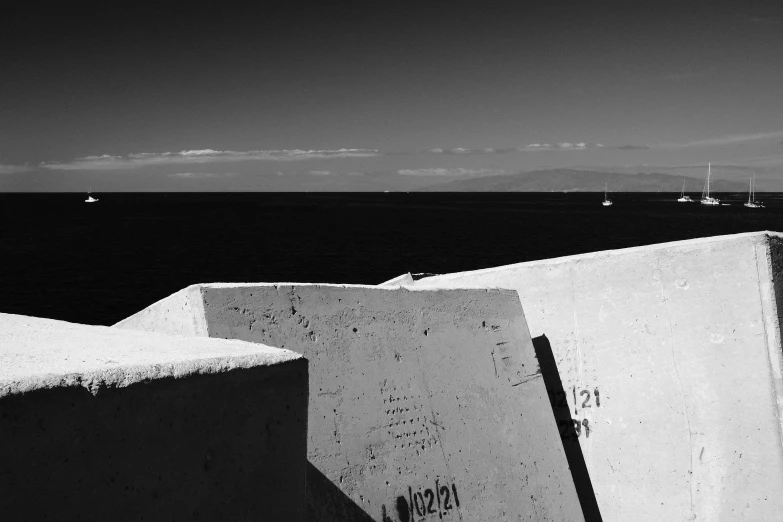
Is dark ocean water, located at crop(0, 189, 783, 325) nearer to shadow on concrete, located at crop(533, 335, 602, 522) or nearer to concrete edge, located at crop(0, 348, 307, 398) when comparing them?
shadow on concrete, located at crop(533, 335, 602, 522)

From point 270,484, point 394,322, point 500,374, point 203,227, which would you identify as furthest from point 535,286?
point 203,227

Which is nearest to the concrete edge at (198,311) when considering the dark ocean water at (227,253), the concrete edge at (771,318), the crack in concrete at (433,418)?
the crack in concrete at (433,418)

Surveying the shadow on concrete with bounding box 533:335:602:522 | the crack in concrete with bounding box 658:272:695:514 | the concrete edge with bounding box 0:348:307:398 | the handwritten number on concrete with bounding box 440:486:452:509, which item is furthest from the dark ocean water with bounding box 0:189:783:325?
the concrete edge with bounding box 0:348:307:398

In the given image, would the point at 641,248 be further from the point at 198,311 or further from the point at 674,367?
the point at 198,311

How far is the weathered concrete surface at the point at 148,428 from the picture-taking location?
87.4 inches

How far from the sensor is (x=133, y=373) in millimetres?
2439

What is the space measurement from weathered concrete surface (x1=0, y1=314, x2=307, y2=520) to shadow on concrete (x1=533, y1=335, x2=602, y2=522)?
13.0 ft

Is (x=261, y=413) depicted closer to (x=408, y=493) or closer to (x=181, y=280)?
(x=408, y=493)

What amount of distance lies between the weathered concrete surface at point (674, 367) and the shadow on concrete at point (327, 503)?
2619 mm

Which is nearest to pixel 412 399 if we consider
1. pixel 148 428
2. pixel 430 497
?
pixel 430 497

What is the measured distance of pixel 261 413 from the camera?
9.37 feet

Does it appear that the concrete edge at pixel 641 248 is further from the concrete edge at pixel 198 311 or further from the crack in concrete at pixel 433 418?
the concrete edge at pixel 198 311

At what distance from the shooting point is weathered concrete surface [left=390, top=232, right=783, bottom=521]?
544 cm

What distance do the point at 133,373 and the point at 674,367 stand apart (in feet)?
15.8
